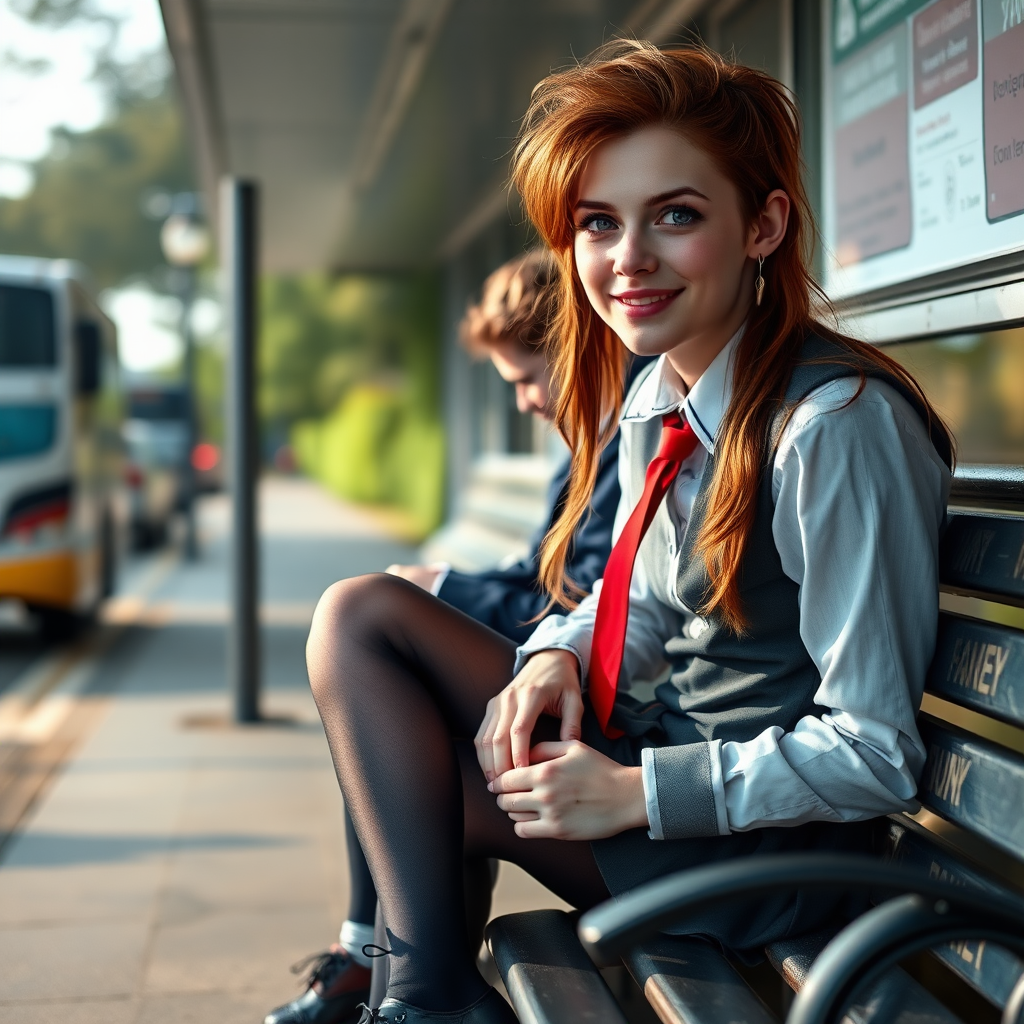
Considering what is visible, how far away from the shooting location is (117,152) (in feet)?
119

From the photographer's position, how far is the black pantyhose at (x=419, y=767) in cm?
185

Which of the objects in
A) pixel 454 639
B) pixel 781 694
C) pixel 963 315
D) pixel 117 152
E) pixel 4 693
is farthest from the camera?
pixel 117 152

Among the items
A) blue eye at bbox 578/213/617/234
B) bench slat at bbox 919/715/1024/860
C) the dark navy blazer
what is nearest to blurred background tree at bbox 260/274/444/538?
the dark navy blazer

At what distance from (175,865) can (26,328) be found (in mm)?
5041

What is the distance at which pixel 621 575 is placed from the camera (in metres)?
1.99

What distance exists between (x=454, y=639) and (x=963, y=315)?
4.41 ft

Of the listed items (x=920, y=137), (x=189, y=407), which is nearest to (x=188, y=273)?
(x=189, y=407)

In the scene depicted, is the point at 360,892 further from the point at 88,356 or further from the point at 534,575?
the point at 88,356

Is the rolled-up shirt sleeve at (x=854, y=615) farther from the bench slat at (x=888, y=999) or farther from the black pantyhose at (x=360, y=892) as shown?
the black pantyhose at (x=360, y=892)

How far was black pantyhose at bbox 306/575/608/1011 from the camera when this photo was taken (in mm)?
1846

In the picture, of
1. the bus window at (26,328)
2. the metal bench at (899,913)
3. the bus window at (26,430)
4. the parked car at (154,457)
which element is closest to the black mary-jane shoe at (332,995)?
the metal bench at (899,913)

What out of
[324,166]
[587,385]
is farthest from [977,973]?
[324,166]

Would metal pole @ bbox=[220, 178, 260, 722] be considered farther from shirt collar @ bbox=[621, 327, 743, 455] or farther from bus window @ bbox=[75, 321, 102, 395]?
shirt collar @ bbox=[621, 327, 743, 455]

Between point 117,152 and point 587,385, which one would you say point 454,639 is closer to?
point 587,385
